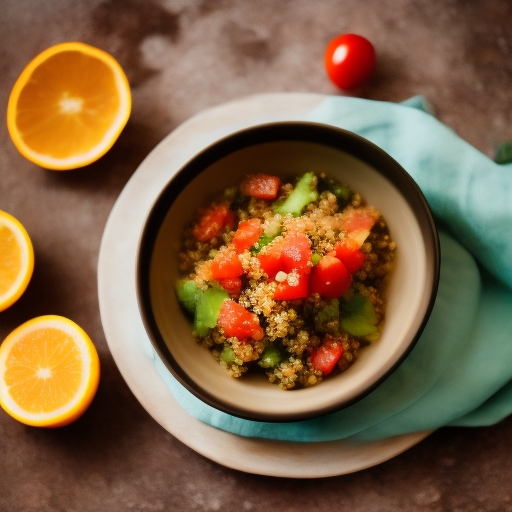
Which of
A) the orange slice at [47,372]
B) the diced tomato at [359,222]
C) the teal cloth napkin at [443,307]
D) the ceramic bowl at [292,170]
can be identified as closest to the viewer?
the ceramic bowl at [292,170]

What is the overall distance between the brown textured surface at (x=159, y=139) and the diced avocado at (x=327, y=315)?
767 mm

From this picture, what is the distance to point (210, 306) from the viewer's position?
4.00 ft

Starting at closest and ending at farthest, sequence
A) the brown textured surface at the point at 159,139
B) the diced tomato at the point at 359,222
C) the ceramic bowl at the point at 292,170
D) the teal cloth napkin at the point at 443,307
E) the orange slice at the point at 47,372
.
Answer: the ceramic bowl at the point at 292,170, the diced tomato at the point at 359,222, the teal cloth napkin at the point at 443,307, the orange slice at the point at 47,372, the brown textured surface at the point at 159,139

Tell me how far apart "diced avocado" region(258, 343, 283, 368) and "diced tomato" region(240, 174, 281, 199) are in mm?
417

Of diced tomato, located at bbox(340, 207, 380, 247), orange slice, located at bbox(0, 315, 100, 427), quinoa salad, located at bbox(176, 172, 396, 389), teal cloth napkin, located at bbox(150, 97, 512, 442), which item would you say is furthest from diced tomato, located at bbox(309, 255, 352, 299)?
orange slice, located at bbox(0, 315, 100, 427)

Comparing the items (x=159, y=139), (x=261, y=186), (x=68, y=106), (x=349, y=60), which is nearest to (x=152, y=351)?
(x=261, y=186)

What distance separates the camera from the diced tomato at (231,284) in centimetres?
120

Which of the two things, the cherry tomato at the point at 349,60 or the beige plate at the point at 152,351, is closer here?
the beige plate at the point at 152,351

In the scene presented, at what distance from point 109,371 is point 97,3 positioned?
1.41 meters

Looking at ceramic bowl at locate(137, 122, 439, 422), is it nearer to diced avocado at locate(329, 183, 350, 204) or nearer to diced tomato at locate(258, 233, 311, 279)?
diced avocado at locate(329, 183, 350, 204)

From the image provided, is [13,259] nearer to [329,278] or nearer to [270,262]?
[270,262]

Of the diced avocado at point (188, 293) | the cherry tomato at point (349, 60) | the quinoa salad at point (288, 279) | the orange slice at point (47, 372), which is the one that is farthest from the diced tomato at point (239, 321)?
the cherry tomato at point (349, 60)

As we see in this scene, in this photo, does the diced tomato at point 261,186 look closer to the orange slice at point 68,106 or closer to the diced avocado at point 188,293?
the diced avocado at point 188,293

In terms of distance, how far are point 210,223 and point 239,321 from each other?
304 mm
